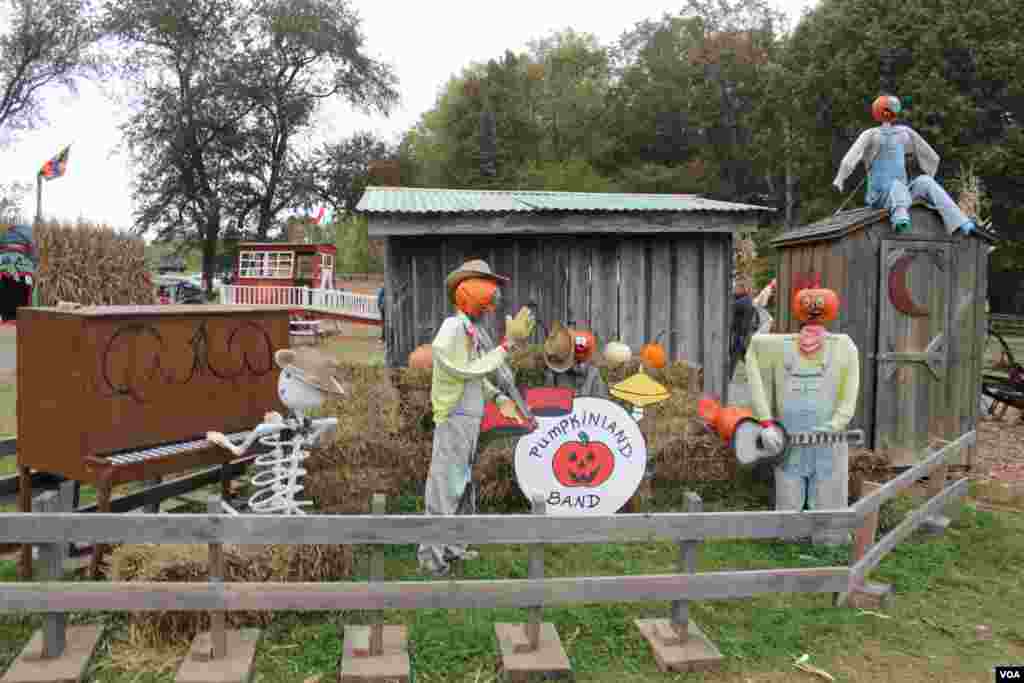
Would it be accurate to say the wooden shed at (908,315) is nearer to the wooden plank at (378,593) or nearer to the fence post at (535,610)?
the wooden plank at (378,593)

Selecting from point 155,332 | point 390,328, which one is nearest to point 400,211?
point 390,328

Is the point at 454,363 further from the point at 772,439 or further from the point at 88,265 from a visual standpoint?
the point at 88,265

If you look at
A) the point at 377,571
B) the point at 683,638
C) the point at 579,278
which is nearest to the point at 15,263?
the point at 579,278

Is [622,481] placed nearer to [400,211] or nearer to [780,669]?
[780,669]

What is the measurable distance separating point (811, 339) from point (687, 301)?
2469 mm

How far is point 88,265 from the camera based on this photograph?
16609 millimetres

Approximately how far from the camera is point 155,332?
170 inches

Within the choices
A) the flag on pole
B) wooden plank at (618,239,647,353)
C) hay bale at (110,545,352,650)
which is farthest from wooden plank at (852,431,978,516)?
the flag on pole

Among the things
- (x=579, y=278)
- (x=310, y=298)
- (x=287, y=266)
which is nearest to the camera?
(x=579, y=278)

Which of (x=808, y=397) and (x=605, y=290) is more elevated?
(x=605, y=290)

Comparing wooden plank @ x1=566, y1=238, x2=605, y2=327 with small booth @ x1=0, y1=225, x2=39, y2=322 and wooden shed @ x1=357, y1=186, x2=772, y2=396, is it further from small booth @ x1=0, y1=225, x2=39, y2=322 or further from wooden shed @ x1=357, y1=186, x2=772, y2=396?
small booth @ x1=0, y1=225, x2=39, y2=322

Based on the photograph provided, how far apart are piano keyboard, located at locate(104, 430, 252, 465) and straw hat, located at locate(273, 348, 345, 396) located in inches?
25.3

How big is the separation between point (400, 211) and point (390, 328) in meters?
1.23

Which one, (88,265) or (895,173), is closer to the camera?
(895,173)
